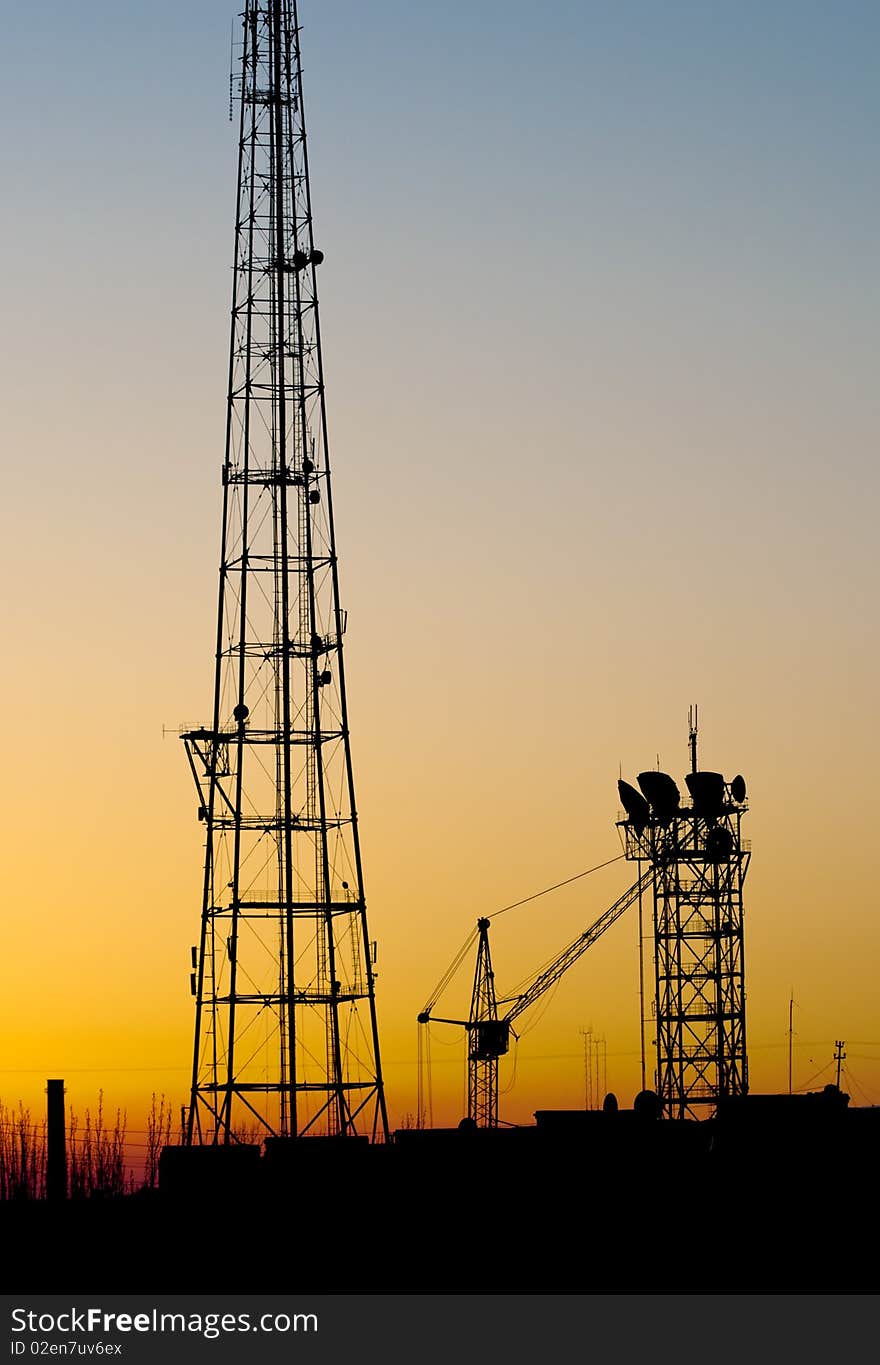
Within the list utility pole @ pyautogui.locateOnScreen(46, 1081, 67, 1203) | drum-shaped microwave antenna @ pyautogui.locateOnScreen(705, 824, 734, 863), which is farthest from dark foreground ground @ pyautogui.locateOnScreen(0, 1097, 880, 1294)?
drum-shaped microwave antenna @ pyautogui.locateOnScreen(705, 824, 734, 863)

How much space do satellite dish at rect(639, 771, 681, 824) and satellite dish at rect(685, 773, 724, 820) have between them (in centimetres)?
93

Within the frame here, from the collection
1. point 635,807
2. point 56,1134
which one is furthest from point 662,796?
point 56,1134

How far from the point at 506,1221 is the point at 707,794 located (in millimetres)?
38328

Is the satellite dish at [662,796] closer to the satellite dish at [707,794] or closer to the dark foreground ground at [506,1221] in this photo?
the satellite dish at [707,794]

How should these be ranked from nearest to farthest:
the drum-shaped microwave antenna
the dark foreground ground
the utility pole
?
1. the dark foreground ground
2. the utility pole
3. the drum-shaped microwave antenna

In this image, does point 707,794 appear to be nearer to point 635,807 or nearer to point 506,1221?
point 635,807

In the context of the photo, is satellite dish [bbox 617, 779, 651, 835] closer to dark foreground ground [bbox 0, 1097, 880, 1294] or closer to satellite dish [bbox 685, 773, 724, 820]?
satellite dish [bbox 685, 773, 724, 820]

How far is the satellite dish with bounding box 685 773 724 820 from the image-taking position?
123938mm

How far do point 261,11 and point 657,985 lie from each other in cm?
5154

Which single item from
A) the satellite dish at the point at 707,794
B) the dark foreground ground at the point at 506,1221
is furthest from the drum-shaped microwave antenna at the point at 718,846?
the dark foreground ground at the point at 506,1221

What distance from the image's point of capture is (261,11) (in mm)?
92438

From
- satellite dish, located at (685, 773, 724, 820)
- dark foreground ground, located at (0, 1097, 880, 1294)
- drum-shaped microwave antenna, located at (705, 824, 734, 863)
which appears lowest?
dark foreground ground, located at (0, 1097, 880, 1294)
